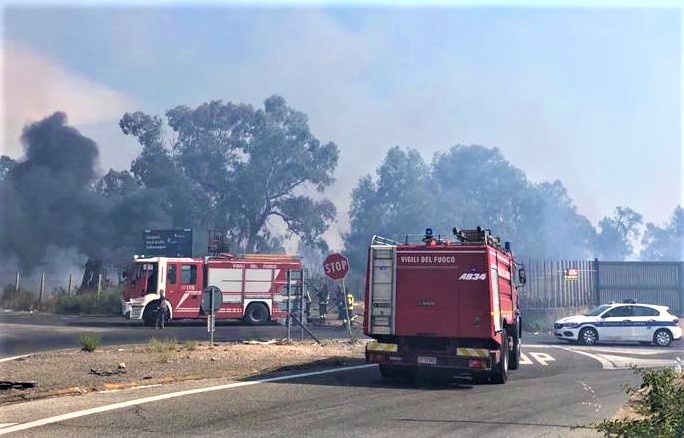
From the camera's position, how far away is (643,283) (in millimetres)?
36219

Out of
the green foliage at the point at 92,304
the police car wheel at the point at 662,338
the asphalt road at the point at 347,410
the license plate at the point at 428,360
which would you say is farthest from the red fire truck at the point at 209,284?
the asphalt road at the point at 347,410

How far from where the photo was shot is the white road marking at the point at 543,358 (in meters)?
19.2

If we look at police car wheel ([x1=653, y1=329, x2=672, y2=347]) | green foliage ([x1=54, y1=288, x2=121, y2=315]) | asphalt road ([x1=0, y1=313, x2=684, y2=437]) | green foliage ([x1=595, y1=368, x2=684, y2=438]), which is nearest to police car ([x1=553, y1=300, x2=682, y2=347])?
police car wheel ([x1=653, y1=329, x2=672, y2=347])

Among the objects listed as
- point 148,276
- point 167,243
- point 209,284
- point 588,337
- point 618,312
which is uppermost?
point 167,243

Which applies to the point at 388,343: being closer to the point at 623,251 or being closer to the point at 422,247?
the point at 422,247

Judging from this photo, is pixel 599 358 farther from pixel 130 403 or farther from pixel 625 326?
pixel 130 403

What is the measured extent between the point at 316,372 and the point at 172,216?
48.5 meters

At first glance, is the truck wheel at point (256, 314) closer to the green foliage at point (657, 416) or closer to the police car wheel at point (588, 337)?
the police car wheel at point (588, 337)

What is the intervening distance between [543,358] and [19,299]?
3381cm

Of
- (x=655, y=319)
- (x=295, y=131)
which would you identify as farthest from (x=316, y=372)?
(x=295, y=131)

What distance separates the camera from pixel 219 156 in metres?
66.2

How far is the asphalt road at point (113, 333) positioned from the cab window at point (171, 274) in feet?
5.81

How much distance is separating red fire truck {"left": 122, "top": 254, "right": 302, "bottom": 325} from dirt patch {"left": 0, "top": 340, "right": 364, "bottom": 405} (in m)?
9.85

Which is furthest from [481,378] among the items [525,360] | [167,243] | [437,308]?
[167,243]
